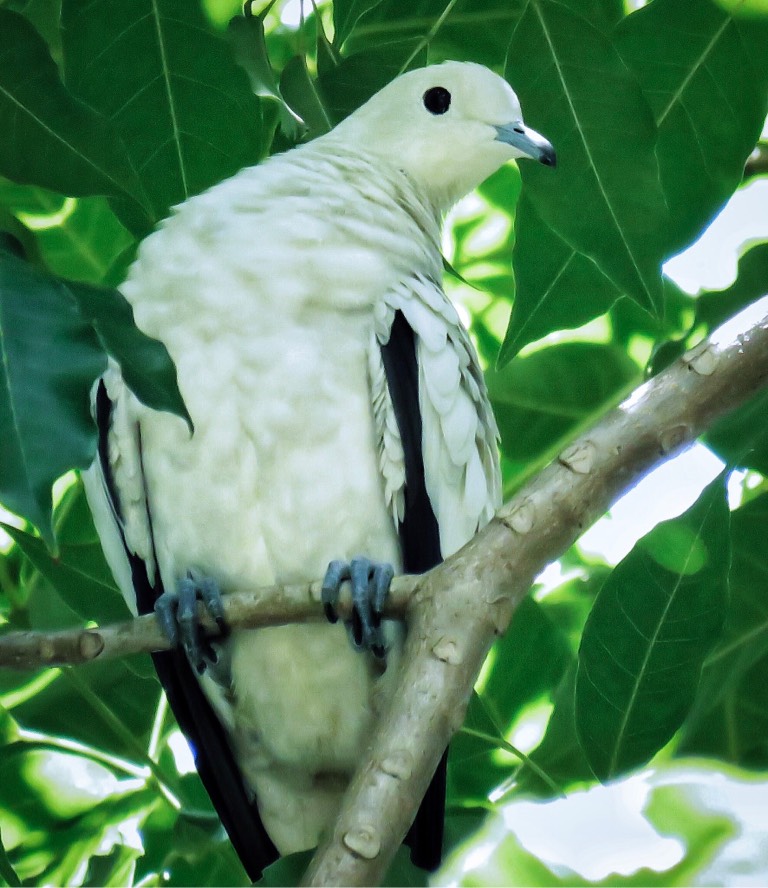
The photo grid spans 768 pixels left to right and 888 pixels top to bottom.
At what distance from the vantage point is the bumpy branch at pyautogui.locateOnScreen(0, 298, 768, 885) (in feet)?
4.74

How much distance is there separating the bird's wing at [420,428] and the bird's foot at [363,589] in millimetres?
138

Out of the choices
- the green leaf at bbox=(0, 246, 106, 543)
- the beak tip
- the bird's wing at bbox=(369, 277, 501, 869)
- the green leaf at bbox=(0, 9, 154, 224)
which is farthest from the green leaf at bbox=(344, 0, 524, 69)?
the green leaf at bbox=(0, 246, 106, 543)

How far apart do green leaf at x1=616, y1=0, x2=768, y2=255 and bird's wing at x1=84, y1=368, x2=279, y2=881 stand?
90 centimetres

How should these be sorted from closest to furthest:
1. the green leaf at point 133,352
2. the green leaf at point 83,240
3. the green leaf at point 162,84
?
1. the green leaf at point 133,352
2. the green leaf at point 162,84
3. the green leaf at point 83,240

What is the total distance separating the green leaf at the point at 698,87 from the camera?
6.63 feet

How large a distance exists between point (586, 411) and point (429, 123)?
2.07ft

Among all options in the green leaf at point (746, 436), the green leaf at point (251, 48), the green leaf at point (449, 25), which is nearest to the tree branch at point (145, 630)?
the green leaf at point (746, 436)

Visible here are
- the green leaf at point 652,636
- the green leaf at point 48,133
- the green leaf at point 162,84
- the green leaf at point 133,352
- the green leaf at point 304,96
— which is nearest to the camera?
the green leaf at point 133,352

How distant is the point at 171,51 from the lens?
2.03 metres

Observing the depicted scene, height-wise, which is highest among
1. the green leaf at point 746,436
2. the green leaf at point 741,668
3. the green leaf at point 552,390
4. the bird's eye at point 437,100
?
the bird's eye at point 437,100

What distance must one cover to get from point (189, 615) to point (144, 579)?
287 mm

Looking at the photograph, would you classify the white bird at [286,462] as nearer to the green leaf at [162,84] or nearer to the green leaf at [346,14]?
the green leaf at [162,84]

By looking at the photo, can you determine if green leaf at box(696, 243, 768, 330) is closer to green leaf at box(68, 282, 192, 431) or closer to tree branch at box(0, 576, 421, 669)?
tree branch at box(0, 576, 421, 669)

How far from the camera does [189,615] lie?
1.93m
